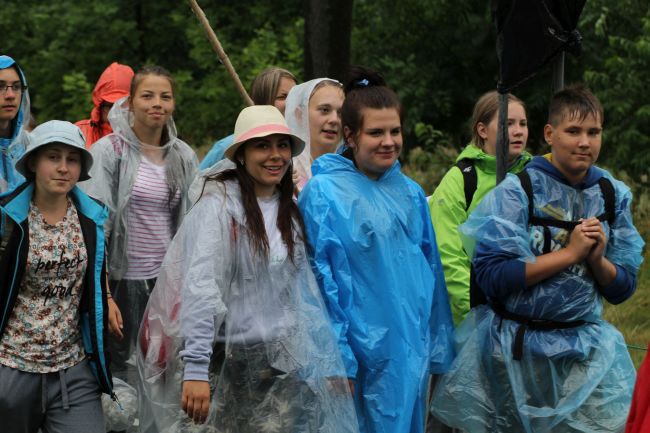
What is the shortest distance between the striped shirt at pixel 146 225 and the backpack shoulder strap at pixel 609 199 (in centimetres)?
245

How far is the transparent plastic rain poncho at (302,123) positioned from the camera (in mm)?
5309

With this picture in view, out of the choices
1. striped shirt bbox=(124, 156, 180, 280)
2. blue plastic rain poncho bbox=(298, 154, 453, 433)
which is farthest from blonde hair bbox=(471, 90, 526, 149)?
striped shirt bbox=(124, 156, 180, 280)

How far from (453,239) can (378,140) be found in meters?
0.95

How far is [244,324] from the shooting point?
4.12 metres

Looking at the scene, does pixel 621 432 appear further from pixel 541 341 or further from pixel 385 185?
pixel 385 185

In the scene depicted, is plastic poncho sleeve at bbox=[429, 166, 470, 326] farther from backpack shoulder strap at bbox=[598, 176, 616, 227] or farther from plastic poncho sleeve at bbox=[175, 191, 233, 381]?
plastic poncho sleeve at bbox=[175, 191, 233, 381]

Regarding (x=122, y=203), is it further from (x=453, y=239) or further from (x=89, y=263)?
(x=453, y=239)

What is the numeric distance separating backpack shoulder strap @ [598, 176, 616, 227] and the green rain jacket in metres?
0.89

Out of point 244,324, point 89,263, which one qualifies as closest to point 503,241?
point 244,324

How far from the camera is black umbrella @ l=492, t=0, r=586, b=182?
4777 millimetres

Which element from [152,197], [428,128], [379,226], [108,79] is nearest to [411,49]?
[428,128]

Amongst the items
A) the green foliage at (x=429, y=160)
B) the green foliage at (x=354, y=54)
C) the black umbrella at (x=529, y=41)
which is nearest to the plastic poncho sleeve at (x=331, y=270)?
the black umbrella at (x=529, y=41)

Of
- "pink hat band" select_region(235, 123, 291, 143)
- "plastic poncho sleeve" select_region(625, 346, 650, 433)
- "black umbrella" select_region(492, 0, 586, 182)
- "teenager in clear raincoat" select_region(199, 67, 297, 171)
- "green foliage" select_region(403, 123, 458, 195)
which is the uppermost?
"black umbrella" select_region(492, 0, 586, 182)

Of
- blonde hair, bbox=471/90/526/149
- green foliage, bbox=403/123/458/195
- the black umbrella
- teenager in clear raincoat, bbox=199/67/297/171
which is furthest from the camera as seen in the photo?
green foliage, bbox=403/123/458/195
